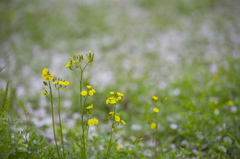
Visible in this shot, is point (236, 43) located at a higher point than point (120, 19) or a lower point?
lower

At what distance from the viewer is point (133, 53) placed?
186 inches

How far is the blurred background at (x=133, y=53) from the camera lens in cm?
269

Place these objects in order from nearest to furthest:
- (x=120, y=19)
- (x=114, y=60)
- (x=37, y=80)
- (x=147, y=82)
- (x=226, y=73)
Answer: (x=226, y=73)
(x=147, y=82)
(x=37, y=80)
(x=114, y=60)
(x=120, y=19)

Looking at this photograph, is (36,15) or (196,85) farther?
(36,15)

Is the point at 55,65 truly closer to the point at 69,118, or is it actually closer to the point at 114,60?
the point at 114,60

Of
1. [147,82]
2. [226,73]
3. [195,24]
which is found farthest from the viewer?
[195,24]

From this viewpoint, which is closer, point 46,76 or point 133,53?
point 46,76

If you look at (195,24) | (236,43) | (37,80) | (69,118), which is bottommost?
(69,118)

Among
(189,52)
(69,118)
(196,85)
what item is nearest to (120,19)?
(189,52)

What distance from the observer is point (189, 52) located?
4.55 metres

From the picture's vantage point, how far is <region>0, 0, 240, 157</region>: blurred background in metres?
2.69

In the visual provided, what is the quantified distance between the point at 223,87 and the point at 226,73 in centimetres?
35

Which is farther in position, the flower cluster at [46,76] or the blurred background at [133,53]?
the blurred background at [133,53]

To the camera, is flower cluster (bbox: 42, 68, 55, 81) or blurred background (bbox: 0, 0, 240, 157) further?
blurred background (bbox: 0, 0, 240, 157)
